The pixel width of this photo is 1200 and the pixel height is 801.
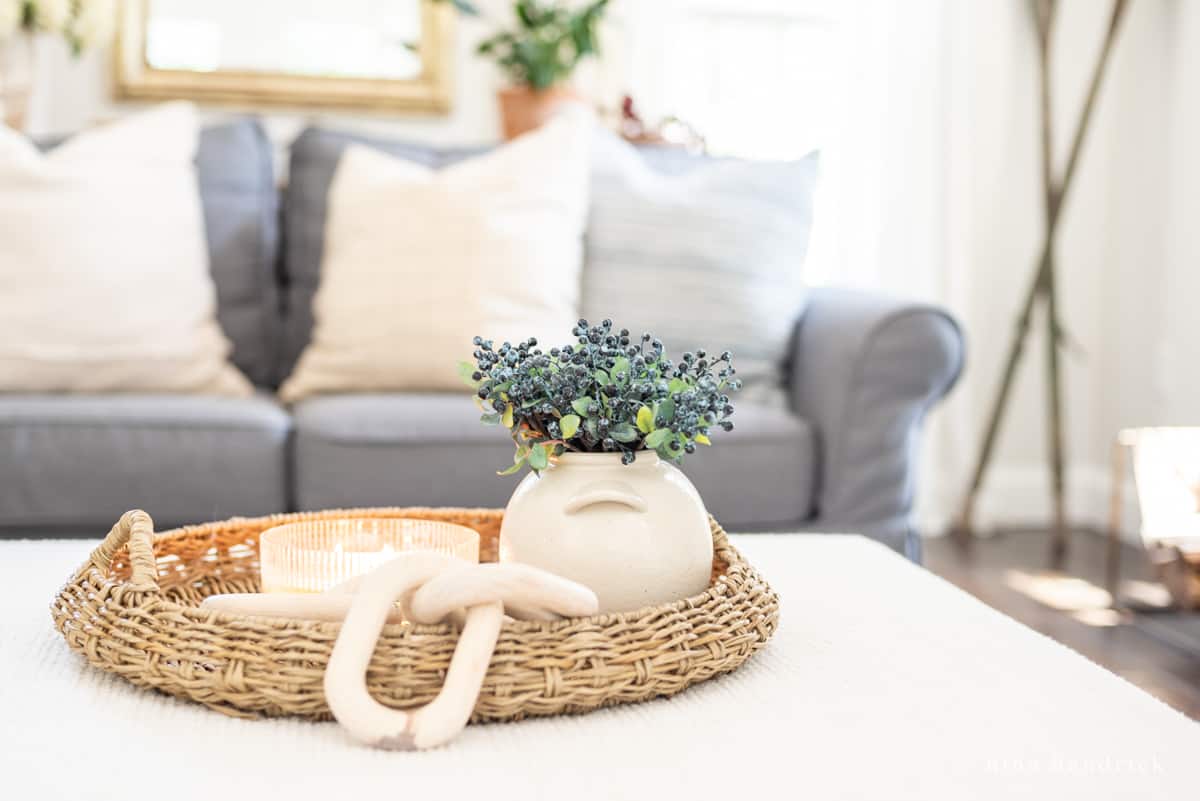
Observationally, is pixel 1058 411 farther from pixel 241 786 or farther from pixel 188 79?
pixel 241 786

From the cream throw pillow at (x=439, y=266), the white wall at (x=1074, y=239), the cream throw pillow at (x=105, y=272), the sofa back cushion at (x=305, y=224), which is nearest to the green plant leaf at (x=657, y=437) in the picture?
the cream throw pillow at (x=439, y=266)

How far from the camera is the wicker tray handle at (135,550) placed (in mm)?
830

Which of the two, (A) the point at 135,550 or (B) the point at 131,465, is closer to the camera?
(A) the point at 135,550

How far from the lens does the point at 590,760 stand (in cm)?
69

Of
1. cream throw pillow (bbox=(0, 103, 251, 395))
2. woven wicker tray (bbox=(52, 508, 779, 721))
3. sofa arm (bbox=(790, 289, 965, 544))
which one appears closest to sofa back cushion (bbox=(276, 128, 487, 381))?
cream throw pillow (bbox=(0, 103, 251, 395))

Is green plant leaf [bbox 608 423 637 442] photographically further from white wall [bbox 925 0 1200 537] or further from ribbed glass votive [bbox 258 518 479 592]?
white wall [bbox 925 0 1200 537]

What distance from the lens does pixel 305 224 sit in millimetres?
2373

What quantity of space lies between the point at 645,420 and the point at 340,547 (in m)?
0.28

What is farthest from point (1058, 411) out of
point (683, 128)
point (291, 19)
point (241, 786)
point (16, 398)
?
point (241, 786)

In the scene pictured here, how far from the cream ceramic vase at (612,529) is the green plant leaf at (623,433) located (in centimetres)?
2

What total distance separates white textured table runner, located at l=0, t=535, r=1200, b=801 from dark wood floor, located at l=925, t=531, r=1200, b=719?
118 centimetres

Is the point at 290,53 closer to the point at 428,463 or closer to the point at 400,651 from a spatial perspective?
the point at 428,463

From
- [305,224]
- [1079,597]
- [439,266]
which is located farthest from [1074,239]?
[305,224]

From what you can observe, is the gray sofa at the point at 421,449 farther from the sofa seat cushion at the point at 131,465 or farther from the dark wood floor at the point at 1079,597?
the dark wood floor at the point at 1079,597
